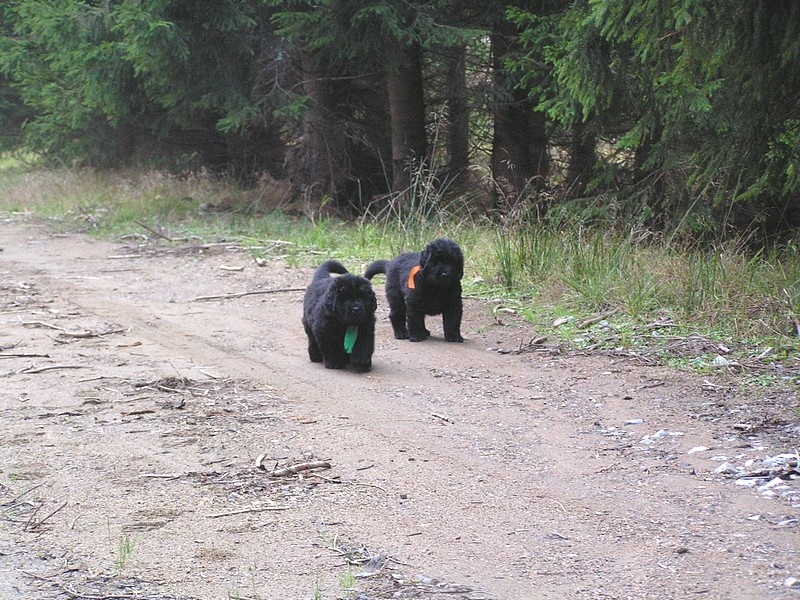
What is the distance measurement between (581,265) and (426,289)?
255 cm

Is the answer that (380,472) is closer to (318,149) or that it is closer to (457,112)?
(457,112)

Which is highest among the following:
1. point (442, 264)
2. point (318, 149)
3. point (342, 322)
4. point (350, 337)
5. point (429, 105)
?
point (429, 105)

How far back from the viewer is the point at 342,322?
8.79 meters

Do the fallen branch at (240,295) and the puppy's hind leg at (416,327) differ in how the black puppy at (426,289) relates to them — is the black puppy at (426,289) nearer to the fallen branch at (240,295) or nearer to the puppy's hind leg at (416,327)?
the puppy's hind leg at (416,327)

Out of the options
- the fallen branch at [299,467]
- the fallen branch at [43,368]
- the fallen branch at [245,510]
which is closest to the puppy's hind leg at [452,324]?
the fallen branch at [43,368]

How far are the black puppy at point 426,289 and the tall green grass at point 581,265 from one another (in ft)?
3.83

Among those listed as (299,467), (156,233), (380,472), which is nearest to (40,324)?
(299,467)

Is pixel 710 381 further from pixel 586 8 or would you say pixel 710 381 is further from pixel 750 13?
pixel 586 8

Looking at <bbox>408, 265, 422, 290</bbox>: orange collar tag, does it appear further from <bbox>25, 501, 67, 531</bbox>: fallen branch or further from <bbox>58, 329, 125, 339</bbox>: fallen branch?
<bbox>25, 501, 67, 531</bbox>: fallen branch

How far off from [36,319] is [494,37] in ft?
35.9

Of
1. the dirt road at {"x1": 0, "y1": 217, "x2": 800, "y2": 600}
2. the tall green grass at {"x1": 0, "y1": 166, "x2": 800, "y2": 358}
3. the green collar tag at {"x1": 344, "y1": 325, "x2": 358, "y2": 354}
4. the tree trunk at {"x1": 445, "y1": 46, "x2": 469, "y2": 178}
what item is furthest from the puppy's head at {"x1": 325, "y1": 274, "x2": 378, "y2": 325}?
the tree trunk at {"x1": 445, "y1": 46, "x2": 469, "y2": 178}

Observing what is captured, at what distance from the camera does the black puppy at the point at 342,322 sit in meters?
8.72

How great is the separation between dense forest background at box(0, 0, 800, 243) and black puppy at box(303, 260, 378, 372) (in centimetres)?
422

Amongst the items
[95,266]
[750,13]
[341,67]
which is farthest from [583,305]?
[341,67]
